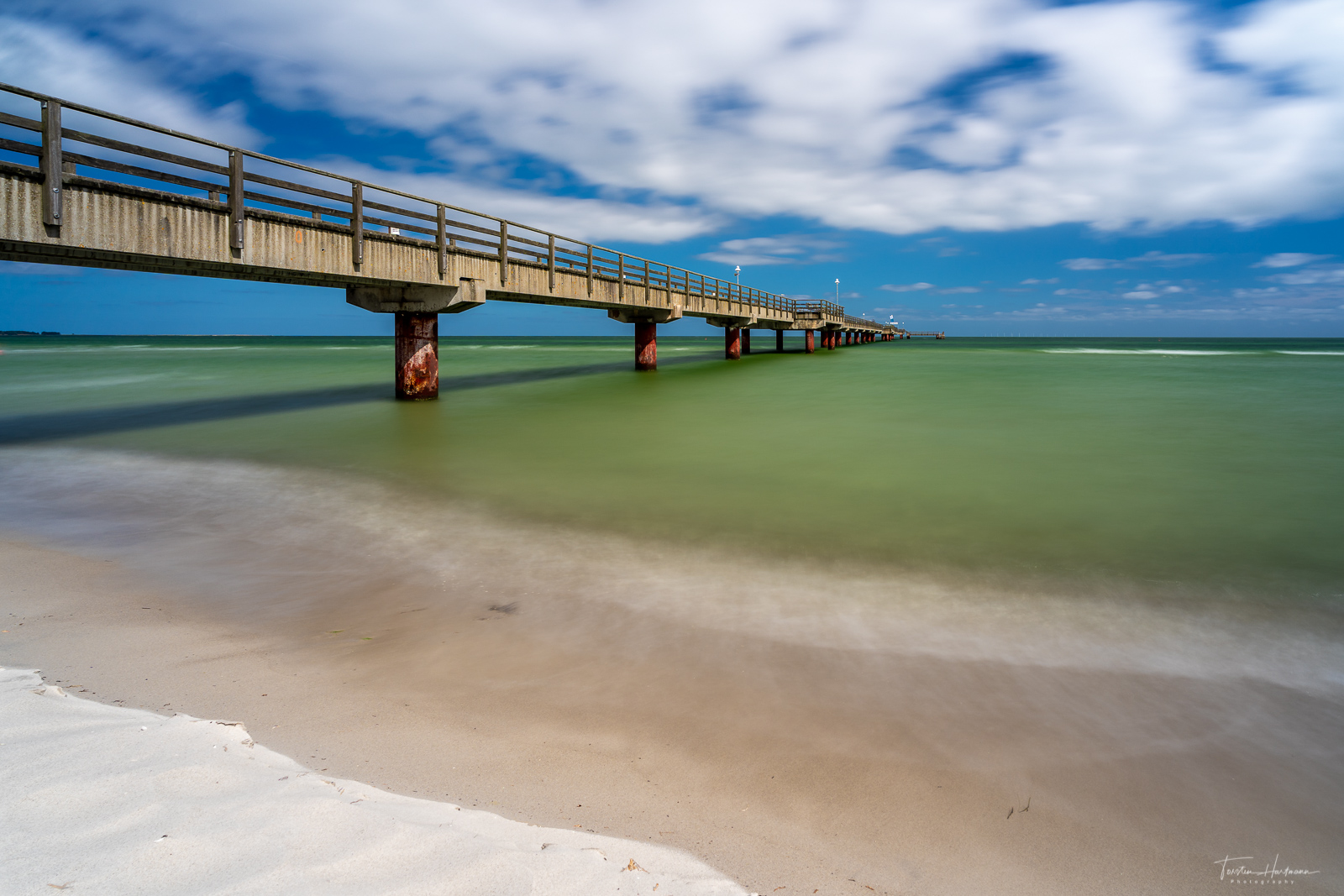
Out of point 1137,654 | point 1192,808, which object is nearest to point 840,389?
point 1137,654

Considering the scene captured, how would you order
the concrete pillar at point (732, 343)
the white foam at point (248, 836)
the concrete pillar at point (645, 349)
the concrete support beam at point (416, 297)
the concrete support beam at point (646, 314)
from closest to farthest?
the white foam at point (248, 836), the concrete support beam at point (416, 297), the concrete support beam at point (646, 314), the concrete pillar at point (645, 349), the concrete pillar at point (732, 343)

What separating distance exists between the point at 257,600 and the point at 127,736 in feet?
8.25

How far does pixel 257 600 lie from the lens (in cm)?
518

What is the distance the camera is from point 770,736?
11.1 ft

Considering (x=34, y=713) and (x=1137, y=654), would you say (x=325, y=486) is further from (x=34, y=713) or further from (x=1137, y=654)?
(x=1137, y=654)

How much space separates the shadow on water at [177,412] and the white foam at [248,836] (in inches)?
577

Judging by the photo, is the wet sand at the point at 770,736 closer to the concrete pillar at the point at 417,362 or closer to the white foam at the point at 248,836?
the white foam at the point at 248,836

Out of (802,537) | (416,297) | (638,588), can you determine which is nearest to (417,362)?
(416,297)

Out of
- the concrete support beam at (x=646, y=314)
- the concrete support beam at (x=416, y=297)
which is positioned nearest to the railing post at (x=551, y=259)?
the concrete support beam at (x=416, y=297)

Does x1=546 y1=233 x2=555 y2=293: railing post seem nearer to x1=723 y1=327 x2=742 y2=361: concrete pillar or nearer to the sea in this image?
the sea

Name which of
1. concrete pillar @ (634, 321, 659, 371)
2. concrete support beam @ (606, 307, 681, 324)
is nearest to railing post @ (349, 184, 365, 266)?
concrete support beam @ (606, 307, 681, 324)

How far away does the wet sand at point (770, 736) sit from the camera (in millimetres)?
2654

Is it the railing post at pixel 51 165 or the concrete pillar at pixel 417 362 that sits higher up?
the railing post at pixel 51 165

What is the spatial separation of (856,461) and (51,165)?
12.4 m
